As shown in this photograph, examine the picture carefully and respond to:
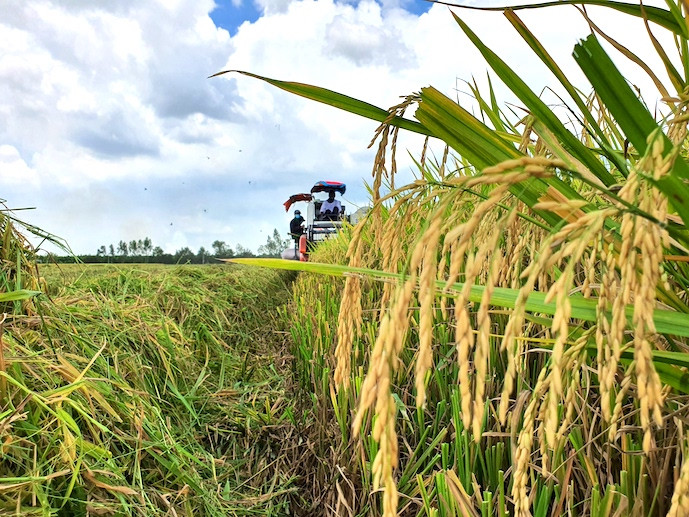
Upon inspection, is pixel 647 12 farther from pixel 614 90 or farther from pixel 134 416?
pixel 134 416

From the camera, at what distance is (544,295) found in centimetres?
75

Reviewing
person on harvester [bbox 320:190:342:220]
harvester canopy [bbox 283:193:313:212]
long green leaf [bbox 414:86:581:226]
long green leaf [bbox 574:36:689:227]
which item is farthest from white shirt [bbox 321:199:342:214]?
long green leaf [bbox 574:36:689:227]

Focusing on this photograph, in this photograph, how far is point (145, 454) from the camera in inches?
65.6

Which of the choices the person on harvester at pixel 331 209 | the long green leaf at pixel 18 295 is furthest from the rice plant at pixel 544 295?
the person on harvester at pixel 331 209

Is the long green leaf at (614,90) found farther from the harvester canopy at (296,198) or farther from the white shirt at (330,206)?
the harvester canopy at (296,198)

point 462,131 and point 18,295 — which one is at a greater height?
point 462,131

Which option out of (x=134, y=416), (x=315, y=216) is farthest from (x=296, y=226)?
(x=134, y=416)

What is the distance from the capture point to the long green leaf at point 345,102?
0.94 metres

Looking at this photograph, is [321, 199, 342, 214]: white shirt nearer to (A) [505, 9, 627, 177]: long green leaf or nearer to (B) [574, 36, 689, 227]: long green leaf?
(A) [505, 9, 627, 177]: long green leaf

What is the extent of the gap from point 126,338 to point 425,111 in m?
1.90

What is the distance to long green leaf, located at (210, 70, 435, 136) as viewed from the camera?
0.94 metres

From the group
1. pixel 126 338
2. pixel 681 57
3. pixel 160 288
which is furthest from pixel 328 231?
pixel 681 57

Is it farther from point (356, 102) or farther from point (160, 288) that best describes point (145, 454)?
point (160, 288)

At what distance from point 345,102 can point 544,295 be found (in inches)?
19.9
